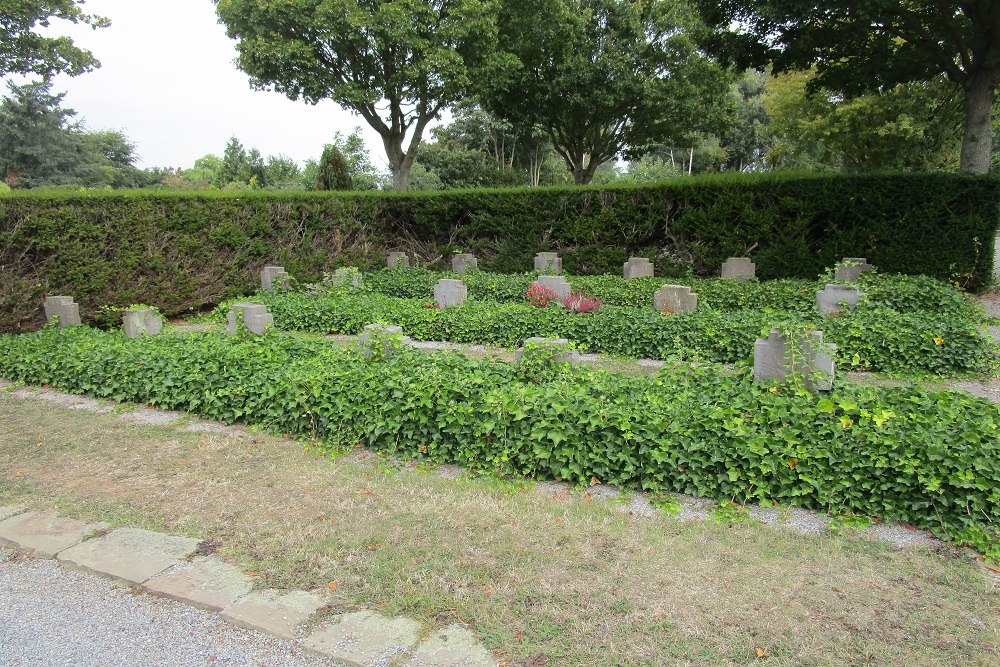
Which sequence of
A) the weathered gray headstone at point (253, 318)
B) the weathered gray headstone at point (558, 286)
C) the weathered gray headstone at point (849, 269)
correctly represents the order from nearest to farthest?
the weathered gray headstone at point (253, 318) < the weathered gray headstone at point (558, 286) < the weathered gray headstone at point (849, 269)

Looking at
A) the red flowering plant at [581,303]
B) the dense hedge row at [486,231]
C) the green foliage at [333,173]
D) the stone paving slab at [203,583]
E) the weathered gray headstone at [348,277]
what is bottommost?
the stone paving slab at [203,583]

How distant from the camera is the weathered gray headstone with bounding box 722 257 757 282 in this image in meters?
10.3

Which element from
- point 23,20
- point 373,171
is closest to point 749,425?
point 23,20

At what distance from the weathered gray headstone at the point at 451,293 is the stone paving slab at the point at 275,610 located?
21.3ft

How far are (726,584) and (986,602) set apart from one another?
0.99 meters

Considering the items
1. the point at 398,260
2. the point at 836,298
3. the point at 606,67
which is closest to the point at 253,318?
the point at 398,260

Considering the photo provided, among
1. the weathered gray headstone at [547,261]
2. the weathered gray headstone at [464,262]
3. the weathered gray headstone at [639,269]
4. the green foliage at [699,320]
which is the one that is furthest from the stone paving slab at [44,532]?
the weathered gray headstone at [464,262]

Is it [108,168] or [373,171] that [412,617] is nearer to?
[373,171]

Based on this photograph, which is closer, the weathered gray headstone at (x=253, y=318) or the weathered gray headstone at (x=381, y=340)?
the weathered gray headstone at (x=381, y=340)

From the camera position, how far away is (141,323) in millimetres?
7465

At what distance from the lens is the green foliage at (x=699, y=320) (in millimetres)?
5980

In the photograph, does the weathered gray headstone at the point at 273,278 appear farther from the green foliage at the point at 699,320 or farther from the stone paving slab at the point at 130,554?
the stone paving slab at the point at 130,554

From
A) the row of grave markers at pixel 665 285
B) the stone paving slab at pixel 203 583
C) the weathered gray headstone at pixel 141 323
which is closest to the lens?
the stone paving slab at pixel 203 583

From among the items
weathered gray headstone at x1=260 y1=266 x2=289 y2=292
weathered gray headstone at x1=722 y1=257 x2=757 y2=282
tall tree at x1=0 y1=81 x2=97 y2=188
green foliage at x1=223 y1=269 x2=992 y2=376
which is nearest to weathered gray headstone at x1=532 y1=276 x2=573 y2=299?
green foliage at x1=223 y1=269 x2=992 y2=376
